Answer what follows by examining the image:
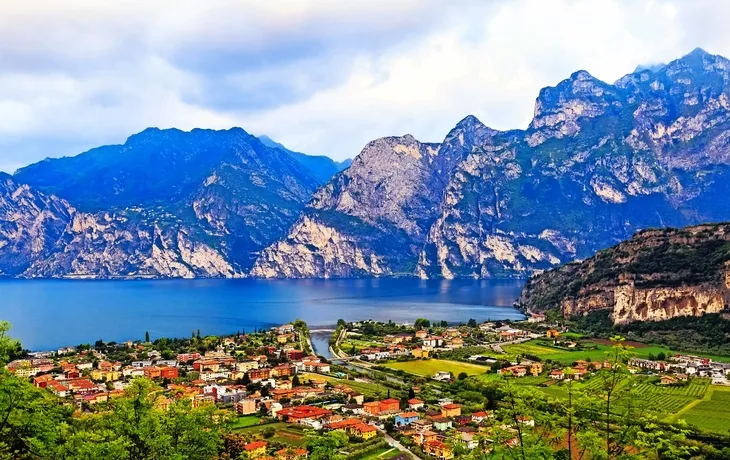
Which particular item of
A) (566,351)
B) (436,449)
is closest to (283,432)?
(436,449)

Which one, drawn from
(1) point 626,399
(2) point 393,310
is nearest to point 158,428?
(1) point 626,399

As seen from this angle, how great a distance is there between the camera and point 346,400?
49.2 metres

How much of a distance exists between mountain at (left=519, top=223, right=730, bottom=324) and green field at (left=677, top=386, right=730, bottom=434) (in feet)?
109

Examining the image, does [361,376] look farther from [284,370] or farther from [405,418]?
[405,418]

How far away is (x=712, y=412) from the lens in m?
42.2

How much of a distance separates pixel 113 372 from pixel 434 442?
33266 mm

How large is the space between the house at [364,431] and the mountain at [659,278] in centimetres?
5570

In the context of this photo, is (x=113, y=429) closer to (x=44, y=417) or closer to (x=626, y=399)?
(x=44, y=417)

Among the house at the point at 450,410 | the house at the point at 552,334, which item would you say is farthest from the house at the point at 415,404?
the house at the point at 552,334

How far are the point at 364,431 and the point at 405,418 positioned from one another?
4596 mm

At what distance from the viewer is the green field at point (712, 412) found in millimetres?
38312

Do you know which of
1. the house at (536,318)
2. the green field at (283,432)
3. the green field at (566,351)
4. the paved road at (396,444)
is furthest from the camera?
the house at (536,318)

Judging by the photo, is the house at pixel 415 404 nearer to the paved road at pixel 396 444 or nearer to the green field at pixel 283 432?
the paved road at pixel 396 444

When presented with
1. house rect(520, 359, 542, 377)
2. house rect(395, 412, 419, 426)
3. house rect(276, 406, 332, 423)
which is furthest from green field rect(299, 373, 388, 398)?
house rect(520, 359, 542, 377)
